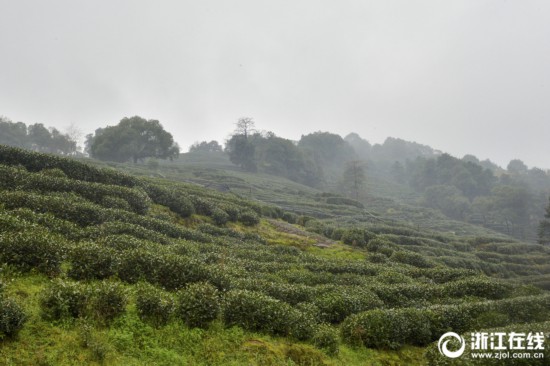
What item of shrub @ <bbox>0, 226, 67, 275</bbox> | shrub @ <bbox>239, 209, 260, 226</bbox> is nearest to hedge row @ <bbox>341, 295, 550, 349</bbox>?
shrub @ <bbox>0, 226, 67, 275</bbox>

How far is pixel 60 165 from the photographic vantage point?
99.1ft

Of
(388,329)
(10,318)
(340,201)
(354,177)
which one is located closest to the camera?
(10,318)

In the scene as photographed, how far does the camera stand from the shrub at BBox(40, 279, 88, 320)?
1062cm

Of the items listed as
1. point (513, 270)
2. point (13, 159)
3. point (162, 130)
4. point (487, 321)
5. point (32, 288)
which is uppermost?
point (162, 130)

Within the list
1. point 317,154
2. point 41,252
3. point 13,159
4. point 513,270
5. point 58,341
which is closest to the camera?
point 58,341

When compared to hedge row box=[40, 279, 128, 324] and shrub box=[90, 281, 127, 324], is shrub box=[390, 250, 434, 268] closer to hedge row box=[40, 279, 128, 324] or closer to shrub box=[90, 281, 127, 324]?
shrub box=[90, 281, 127, 324]

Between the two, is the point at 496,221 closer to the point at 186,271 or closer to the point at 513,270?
the point at 513,270

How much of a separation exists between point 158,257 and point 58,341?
6562 mm

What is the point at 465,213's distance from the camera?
128875 mm

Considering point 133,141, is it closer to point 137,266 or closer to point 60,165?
point 60,165

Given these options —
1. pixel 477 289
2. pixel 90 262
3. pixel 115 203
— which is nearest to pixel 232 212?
pixel 115 203

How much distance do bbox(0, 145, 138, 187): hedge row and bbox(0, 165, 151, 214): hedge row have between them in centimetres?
278

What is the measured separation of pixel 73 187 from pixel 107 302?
18759 millimetres

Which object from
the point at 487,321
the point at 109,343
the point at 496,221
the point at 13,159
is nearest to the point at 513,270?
the point at 487,321
